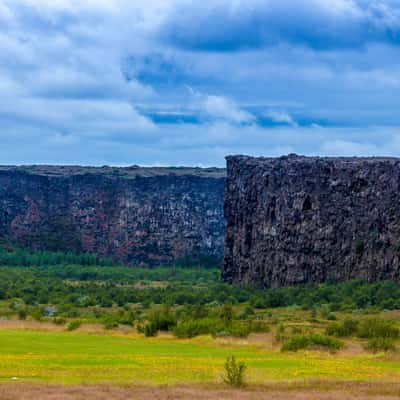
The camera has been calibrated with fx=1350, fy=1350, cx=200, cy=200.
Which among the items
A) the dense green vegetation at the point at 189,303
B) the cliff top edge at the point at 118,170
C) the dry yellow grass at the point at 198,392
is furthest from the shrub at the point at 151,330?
the cliff top edge at the point at 118,170

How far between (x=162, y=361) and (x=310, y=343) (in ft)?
23.5

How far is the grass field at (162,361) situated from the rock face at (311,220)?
36.2 meters

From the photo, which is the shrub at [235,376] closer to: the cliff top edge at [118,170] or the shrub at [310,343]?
the shrub at [310,343]

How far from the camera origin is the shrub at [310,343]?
141 ft

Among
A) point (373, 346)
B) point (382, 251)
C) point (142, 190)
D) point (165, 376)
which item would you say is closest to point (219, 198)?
point (142, 190)

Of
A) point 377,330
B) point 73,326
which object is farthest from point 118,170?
point 377,330

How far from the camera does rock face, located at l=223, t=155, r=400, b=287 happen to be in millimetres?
83750

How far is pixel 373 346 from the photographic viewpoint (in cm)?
4319

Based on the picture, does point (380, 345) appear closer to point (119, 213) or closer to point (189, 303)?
point (189, 303)

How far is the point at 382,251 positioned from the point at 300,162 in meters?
11.2

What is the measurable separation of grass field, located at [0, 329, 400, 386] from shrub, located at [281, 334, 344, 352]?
390 millimetres

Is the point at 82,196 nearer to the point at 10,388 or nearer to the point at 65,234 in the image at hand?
the point at 65,234

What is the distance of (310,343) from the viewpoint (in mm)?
43719

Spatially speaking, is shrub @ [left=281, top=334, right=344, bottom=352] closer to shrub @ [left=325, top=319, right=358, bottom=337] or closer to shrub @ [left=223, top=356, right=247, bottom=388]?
shrub @ [left=325, top=319, right=358, bottom=337]
